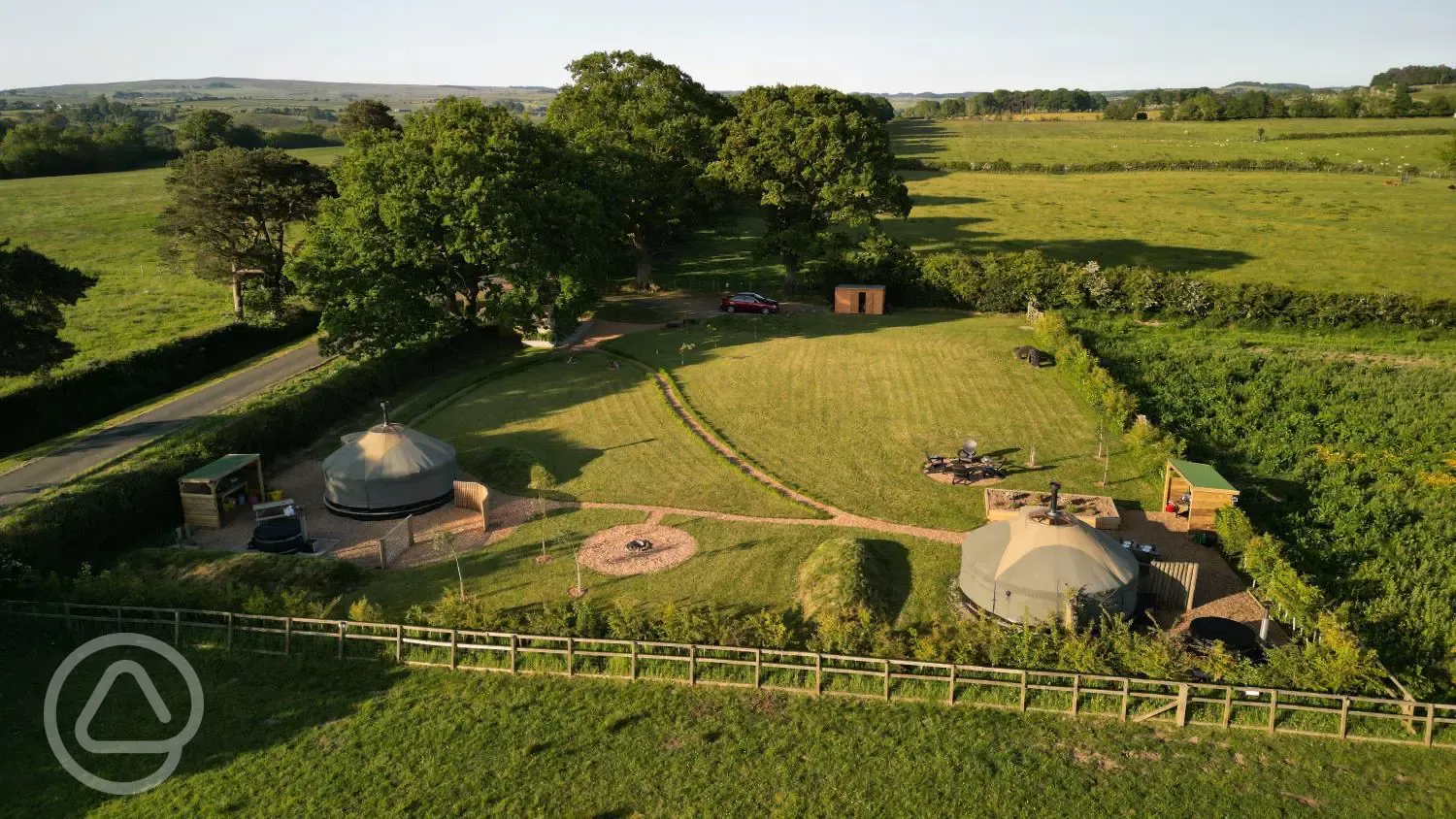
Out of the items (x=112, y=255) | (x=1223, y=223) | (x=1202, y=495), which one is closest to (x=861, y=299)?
(x=1202, y=495)

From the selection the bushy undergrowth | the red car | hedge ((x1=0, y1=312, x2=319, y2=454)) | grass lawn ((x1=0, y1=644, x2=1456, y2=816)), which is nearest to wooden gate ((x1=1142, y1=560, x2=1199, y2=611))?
the bushy undergrowth

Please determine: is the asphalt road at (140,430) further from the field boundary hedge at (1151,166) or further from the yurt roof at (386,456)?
the field boundary hedge at (1151,166)

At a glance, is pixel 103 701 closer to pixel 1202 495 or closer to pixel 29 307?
pixel 29 307

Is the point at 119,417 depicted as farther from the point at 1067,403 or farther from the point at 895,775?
the point at 1067,403

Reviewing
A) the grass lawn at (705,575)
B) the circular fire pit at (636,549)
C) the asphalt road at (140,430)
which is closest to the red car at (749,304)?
the asphalt road at (140,430)

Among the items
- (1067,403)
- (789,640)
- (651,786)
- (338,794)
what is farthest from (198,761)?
(1067,403)

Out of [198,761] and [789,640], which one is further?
[789,640]

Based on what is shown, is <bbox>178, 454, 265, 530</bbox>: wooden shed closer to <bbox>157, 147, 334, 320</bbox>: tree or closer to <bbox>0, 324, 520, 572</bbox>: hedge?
<bbox>0, 324, 520, 572</bbox>: hedge
